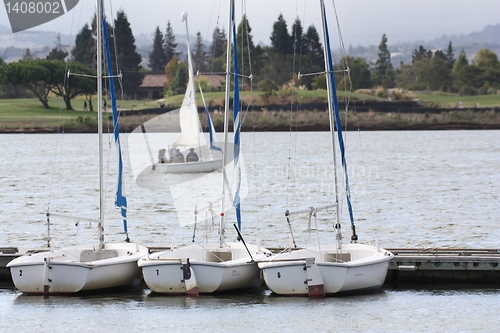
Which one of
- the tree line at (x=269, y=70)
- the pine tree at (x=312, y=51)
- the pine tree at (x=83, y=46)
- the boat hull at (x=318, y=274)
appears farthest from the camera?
the pine tree at (x=312, y=51)

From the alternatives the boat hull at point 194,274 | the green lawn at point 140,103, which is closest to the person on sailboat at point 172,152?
the boat hull at point 194,274

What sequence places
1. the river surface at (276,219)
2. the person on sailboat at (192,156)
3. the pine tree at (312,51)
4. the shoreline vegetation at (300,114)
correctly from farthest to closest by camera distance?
the pine tree at (312,51)
the shoreline vegetation at (300,114)
the person on sailboat at (192,156)
the river surface at (276,219)

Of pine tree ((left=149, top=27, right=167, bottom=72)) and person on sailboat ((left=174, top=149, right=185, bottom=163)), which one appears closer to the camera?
person on sailboat ((left=174, top=149, right=185, bottom=163))

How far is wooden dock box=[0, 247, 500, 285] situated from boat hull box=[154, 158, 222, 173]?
27.5 meters

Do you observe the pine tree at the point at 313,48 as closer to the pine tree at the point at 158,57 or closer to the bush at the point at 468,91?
the bush at the point at 468,91

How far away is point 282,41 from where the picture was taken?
15988 centimetres

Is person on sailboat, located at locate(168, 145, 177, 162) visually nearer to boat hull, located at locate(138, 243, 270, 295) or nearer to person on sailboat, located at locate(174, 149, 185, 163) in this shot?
person on sailboat, located at locate(174, 149, 185, 163)

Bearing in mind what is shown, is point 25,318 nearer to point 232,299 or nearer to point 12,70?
point 232,299

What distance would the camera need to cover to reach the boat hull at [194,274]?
19.9 metres

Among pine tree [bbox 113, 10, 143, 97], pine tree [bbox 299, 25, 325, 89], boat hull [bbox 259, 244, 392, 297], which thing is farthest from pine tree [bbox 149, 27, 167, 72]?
boat hull [bbox 259, 244, 392, 297]

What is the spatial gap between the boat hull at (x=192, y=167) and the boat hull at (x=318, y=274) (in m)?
29.3

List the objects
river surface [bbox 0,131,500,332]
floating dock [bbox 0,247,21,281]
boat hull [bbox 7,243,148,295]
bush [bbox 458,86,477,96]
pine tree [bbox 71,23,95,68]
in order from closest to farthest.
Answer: river surface [bbox 0,131,500,332] < boat hull [bbox 7,243,148,295] < floating dock [bbox 0,247,21,281] < pine tree [bbox 71,23,95,68] < bush [bbox 458,86,477,96]

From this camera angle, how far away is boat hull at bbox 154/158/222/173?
165ft

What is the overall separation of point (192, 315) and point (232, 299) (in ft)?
4.72
